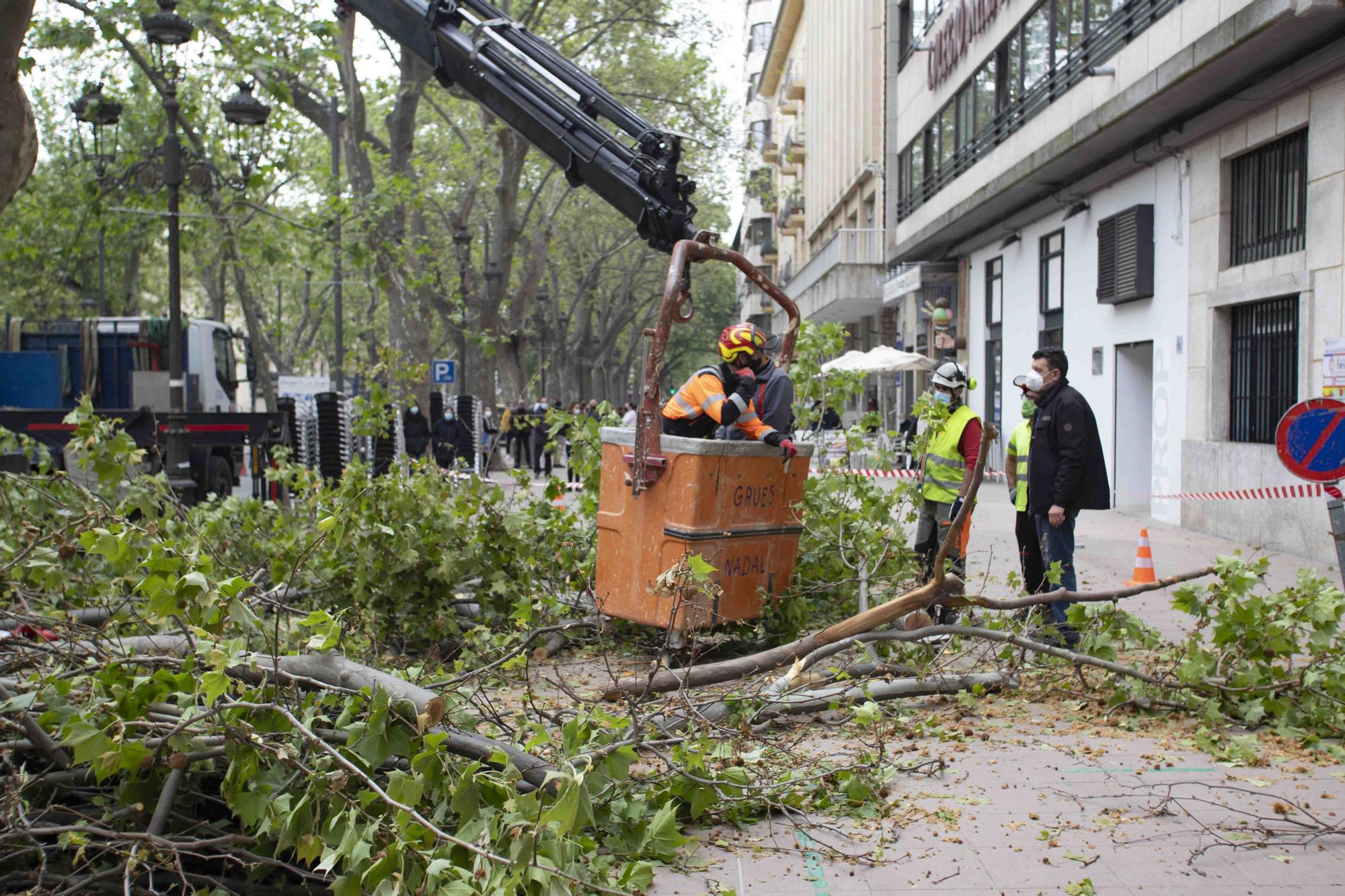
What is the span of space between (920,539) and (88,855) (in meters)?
5.93

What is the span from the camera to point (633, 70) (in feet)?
98.6

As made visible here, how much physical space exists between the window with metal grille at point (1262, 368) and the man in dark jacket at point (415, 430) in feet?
39.8

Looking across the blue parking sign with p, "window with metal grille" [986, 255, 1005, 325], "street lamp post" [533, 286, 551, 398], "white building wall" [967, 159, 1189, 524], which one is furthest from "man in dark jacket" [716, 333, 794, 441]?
"street lamp post" [533, 286, 551, 398]

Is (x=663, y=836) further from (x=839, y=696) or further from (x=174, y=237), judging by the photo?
(x=174, y=237)

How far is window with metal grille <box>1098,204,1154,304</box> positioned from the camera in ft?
54.3

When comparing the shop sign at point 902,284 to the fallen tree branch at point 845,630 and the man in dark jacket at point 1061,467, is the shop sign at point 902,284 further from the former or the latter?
the fallen tree branch at point 845,630

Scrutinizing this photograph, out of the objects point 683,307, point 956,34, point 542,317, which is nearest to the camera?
point 683,307

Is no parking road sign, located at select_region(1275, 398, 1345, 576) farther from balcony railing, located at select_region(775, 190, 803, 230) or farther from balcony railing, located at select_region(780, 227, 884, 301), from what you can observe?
balcony railing, located at select_region(775, 190, 803, 230)

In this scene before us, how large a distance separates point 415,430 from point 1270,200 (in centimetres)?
1320

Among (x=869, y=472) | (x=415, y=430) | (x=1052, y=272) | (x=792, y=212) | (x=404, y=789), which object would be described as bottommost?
(x=404, y=789)

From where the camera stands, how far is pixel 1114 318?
18.2m

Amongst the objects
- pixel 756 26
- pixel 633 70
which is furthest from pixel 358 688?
pixel 756 26

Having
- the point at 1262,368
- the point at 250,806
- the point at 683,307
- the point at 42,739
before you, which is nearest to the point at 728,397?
the point at 683,307

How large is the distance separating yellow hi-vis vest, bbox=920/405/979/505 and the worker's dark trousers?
1.52 feet
